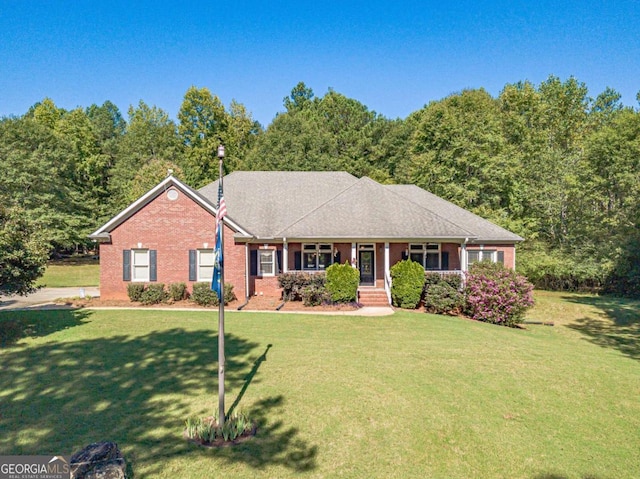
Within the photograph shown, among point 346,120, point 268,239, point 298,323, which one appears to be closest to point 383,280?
point 268,239

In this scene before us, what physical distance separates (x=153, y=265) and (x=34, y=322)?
6.30 meters

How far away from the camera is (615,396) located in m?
8.54

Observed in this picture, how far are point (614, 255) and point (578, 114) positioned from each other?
21.0 m

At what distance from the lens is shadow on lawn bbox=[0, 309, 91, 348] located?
11.8 metres

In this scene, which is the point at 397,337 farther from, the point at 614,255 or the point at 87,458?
the point at 614,255

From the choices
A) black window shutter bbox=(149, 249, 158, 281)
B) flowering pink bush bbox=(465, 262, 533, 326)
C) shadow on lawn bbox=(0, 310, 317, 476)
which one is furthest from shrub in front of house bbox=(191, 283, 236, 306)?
flowering pink bush bbox=(465, 262, 533, 326)

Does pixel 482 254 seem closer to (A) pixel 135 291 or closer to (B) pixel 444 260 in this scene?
(B) pixel 444 260

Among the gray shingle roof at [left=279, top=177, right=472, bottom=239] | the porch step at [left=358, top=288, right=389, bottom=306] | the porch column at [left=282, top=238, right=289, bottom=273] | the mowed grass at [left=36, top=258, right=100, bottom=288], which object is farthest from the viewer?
the mowed grass at [left=36, top=258, right=100, bottom=288]

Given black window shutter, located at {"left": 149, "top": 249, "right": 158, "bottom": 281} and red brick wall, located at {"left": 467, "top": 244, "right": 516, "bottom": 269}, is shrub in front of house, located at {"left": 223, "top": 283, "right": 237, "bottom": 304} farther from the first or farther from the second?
red brick wall, located at {"left": 467, "top": 244, "right": 516, "bottom": 269}

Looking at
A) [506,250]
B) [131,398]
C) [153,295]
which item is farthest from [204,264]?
[506,250]

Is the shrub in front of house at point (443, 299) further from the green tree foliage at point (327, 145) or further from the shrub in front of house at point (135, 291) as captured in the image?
the green tree foliage at point (327, 145)

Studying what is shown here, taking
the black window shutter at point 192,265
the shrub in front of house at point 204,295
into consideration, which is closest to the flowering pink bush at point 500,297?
the shrub in front of house at point 204,295

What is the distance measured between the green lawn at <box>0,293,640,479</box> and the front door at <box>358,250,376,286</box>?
807 centimetres

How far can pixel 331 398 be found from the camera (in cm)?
784
